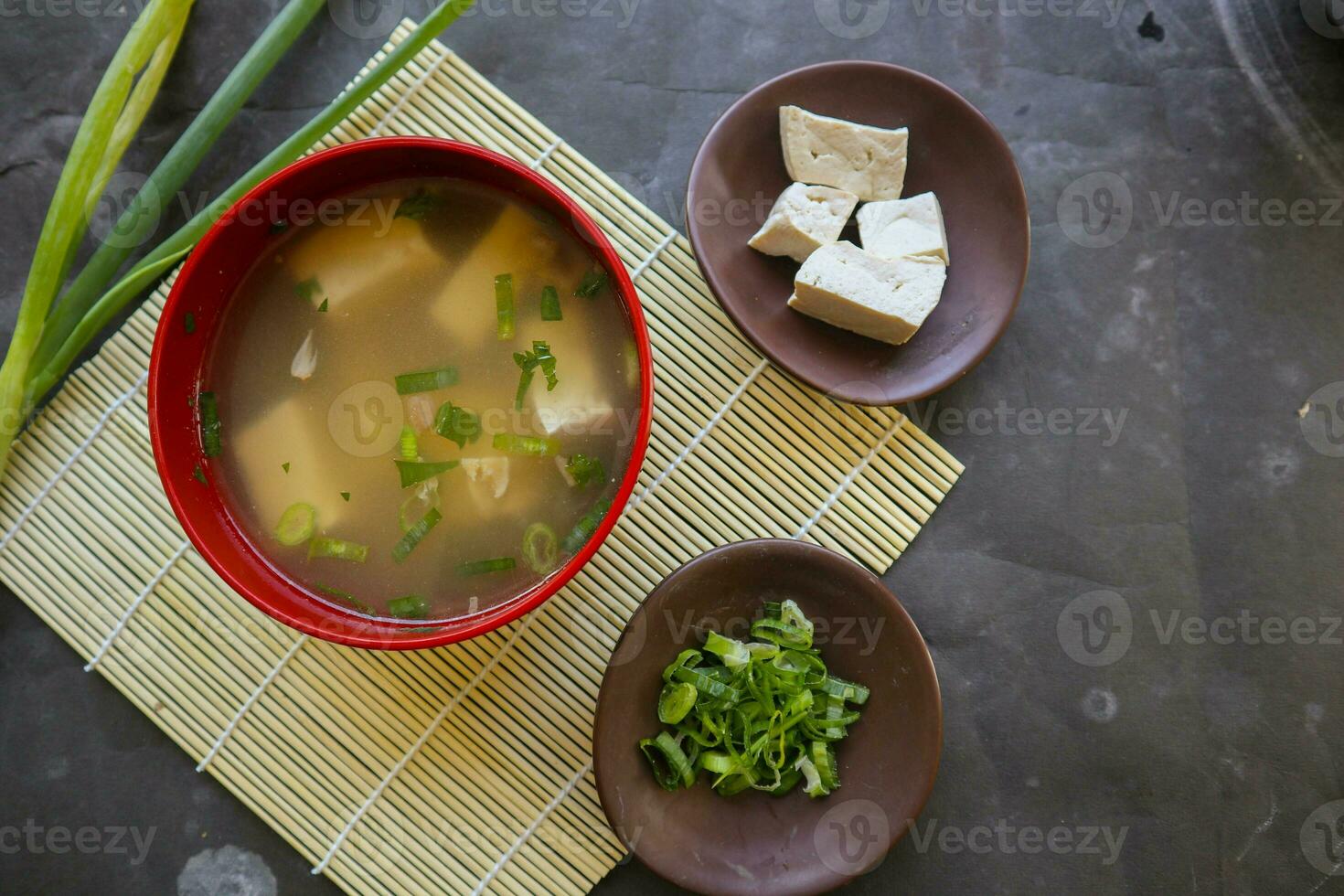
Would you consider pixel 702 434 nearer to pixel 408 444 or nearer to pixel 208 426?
pixel 408 444

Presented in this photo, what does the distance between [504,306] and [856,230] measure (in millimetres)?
754

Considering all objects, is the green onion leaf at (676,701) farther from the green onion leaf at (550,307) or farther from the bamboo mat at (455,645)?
the green onion leaf at (550,307)

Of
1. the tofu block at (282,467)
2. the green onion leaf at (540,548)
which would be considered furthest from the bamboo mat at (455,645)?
the tofu block at (282,467)

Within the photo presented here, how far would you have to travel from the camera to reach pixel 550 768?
1853 millimetres

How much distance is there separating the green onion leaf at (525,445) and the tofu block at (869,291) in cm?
57

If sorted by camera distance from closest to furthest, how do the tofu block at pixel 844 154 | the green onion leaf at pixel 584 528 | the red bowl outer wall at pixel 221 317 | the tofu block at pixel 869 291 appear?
the red bowl outer wall at pixel 221 317 → the green onion leaf at pixel 584 528 → the tofu block at pixel 869 291 → the tofu block at pixel 844 154

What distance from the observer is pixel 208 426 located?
1.67 metres

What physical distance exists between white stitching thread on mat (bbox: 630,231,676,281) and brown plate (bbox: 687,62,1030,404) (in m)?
0.12

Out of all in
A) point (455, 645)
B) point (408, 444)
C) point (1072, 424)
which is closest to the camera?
point (408, 444)

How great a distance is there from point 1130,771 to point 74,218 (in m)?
2.46

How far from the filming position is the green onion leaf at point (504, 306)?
66.6 inches

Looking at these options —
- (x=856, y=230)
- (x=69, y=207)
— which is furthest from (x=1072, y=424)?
(x=69, y=207)

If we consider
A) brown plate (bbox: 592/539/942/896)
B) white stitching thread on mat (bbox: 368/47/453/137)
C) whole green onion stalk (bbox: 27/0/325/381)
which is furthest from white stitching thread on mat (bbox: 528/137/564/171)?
brown plate (bbox: 592/539/942/896)

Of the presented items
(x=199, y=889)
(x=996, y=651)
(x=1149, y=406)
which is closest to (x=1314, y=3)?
(x=1149, y=406)
